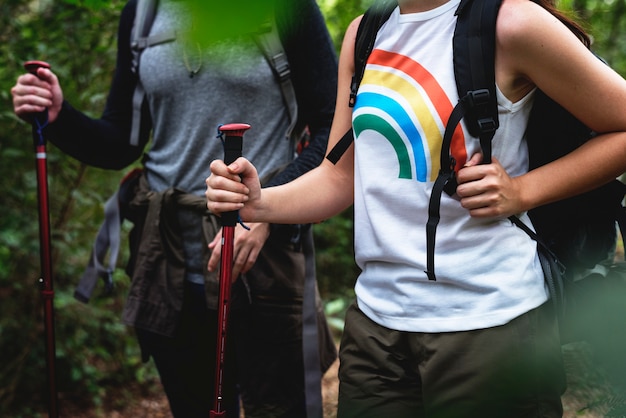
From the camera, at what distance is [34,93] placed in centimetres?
221

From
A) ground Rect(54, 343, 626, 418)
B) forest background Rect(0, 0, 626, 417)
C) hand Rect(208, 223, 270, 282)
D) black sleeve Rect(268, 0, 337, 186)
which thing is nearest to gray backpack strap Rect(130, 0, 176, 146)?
black sleeve Rect(268, 0, 337, 186)

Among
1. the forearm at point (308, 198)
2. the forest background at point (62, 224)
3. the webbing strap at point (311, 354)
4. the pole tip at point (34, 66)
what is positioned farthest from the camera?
the forest background at point (62, 224)

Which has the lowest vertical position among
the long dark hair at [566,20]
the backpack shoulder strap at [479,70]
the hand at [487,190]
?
the hand at [487,190]

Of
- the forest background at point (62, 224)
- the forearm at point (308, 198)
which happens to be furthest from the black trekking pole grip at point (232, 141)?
the forest background at point (62, 224)

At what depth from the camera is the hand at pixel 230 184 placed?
155 cm

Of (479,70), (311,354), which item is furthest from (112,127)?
(479,70)

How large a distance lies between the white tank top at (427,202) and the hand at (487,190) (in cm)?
4

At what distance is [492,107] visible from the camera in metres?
1.34

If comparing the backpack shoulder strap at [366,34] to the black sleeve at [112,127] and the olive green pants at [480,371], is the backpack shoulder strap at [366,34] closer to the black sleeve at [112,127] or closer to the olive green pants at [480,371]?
the olive green pants at [480,371]

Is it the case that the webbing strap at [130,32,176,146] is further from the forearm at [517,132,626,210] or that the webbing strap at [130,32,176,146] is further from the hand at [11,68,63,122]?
the forearm at [517,132,626,210]

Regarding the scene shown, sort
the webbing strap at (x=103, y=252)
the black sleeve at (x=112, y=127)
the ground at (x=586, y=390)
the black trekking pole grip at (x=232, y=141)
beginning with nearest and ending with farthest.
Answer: the ground at (x=586, y=390)
the black trekking pole grip at (x=232, y=141)
the black sleeve at (x=112, y=127)
the webbing strap at (x=103, y=252)

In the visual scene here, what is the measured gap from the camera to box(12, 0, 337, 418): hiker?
6.63ft

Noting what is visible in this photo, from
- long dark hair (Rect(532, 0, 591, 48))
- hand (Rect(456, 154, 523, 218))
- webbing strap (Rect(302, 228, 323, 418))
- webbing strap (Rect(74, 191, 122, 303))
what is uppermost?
long dark hair (Rect(532, 0, 591, 48))

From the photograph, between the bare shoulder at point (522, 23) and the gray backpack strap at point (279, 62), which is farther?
the gray backpack strap at point (279, 62)
